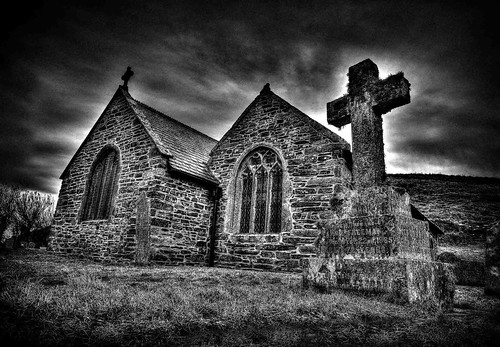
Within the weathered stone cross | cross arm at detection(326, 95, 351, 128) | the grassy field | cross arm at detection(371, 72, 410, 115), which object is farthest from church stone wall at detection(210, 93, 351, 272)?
the grassy field

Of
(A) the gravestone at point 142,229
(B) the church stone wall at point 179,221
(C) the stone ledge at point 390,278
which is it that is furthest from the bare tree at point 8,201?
(C) the stone ledge at point 390,278

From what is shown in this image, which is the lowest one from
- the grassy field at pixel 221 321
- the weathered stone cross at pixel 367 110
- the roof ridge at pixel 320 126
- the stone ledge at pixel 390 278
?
the grassy field at pixel 221 321

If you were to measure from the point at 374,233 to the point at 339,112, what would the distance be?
8.44 ft

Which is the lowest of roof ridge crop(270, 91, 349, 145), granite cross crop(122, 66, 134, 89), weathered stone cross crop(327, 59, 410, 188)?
weathered stone cross crop(327, 59, 410, 188)

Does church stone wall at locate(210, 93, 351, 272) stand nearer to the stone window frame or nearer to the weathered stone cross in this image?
the weathered stone cross

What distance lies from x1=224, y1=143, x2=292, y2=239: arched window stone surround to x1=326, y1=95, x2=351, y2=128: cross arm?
4406mm

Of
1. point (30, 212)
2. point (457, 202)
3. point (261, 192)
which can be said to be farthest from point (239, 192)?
point (30, 212)

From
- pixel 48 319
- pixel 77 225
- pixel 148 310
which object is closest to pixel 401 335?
pixel 148 310

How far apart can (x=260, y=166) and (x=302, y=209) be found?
8.48ft

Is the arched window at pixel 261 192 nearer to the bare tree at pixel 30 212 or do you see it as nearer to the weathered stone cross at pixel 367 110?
the weathered stone cross at pixel 367 110

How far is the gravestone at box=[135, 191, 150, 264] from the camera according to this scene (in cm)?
957

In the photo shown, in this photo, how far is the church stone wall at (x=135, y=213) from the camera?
10.1 metres

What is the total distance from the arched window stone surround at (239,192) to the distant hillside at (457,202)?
8204 mm

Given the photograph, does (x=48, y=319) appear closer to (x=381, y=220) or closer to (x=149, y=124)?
(x=381, y=220)
